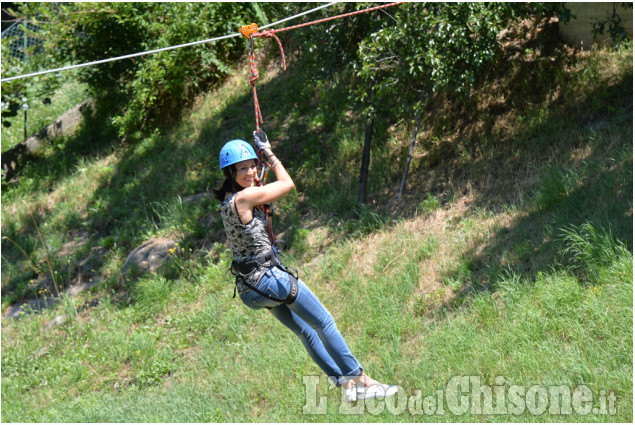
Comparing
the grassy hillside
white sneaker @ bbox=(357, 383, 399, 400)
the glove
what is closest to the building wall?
the grassy hillside

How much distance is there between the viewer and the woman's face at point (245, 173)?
4.64 metres

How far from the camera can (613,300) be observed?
532 centimetres

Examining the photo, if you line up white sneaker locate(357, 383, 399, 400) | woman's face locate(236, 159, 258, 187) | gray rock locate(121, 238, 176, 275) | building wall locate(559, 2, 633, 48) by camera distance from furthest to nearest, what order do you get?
gray rock locate(121, 238, 176, 275)
building wall locate(559, 2, 633, 48)
white sneaker locate(357, 383, 399, 400)
woman's face locate(236, 159, 258, 187)

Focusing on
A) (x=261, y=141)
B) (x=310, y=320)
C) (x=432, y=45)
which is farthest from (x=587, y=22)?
(x=310, y=320)

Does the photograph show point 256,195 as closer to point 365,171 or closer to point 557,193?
point 557,193

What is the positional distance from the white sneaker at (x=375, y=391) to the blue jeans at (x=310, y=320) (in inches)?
6.5

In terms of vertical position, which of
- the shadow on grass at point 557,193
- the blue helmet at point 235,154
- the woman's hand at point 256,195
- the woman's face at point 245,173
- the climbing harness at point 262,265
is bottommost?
the shadow on grass at point 557,193

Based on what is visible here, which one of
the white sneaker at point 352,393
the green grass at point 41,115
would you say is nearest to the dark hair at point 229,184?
the white sneaker at point 352,393

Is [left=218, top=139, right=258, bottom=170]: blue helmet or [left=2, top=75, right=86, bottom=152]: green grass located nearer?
[left=218, top=139, right=258, bottom=170]: blue helmet

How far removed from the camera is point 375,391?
498 cm

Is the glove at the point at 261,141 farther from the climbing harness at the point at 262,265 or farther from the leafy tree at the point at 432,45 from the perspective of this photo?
the leafy tree at the point at 432,45

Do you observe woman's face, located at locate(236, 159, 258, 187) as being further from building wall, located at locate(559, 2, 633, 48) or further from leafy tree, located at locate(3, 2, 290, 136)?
leafy tree, located at locate(3, 2, 290, 136)

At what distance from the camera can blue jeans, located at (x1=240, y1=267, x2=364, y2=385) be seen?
452cm

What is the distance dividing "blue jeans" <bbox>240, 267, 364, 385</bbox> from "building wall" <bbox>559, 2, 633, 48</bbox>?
20.7 ft
